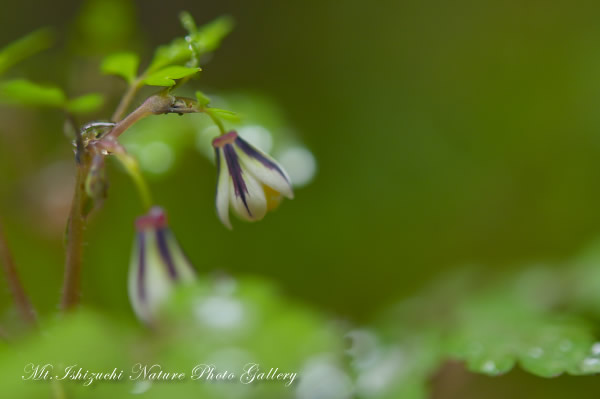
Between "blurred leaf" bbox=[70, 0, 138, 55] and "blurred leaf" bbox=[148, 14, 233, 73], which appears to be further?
"blurred leaf" bbox=[70, 0, 138, 55]

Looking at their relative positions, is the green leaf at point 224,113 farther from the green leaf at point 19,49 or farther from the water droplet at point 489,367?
the water droplet at point 489,367

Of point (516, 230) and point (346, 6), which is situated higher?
point (346, 6)

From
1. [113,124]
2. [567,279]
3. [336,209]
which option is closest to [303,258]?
[336,209]

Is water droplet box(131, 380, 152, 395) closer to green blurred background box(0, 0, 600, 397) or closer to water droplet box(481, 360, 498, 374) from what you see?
water droplet box(481, 360, 498, 374)

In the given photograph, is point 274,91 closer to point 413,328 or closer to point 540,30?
point 540,30

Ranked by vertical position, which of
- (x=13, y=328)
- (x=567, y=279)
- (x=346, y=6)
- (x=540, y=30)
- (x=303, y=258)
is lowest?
(x=13, y=328)

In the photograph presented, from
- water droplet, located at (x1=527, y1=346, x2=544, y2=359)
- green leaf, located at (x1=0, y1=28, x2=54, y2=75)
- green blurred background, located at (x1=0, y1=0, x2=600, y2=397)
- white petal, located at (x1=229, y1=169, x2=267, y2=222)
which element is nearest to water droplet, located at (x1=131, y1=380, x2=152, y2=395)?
white petal, located at (x1=229, y1=169, x2=267, y2=222)

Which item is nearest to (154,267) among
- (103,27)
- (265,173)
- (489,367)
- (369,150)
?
(265,173)

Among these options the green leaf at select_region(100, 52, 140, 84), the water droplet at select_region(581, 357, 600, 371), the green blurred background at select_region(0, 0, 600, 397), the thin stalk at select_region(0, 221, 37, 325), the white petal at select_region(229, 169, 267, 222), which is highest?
the green blurred background at select_region(0, 0, 600, 397)
